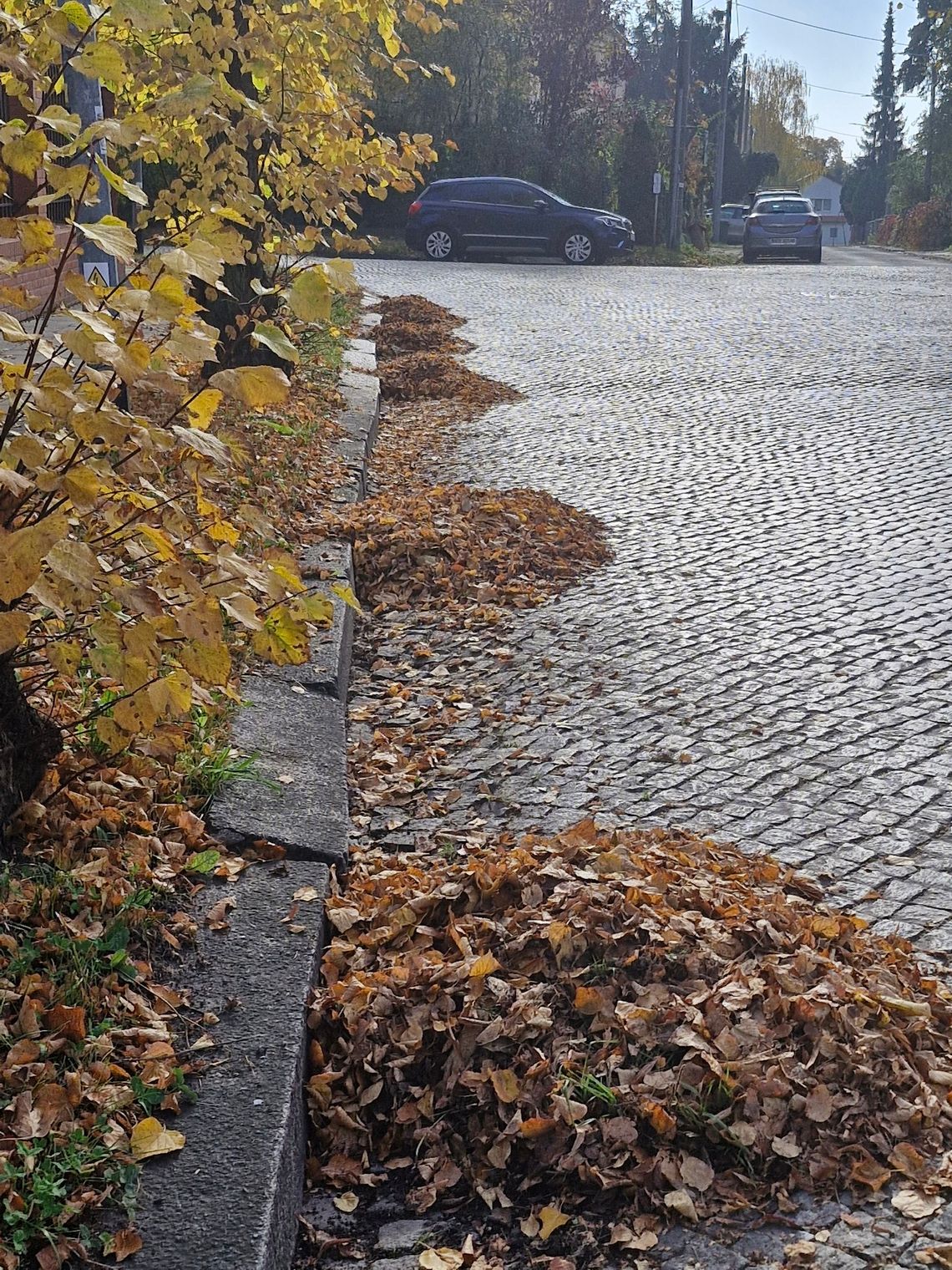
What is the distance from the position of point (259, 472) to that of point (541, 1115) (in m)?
4.72

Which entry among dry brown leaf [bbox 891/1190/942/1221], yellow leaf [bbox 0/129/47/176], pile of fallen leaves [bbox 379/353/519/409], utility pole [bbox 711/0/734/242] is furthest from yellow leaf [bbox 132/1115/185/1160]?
utility pole [bbox 711/0/734/242]

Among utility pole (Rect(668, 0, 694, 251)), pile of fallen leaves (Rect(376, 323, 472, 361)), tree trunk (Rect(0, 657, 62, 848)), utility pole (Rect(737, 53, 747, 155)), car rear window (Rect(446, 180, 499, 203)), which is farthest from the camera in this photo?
utility pole (Rect(737, 53, 747, 155))

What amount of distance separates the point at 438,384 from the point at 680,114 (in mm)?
24769

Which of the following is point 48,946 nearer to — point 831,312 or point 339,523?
point 339,523

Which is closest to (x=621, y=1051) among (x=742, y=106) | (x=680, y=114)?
(x=680, y=114)

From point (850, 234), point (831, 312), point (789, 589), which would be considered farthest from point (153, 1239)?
point (850, 234)

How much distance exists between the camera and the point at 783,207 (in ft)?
109

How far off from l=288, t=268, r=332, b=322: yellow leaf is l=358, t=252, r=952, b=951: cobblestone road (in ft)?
6.50

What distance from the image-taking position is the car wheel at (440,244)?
26.3 metres

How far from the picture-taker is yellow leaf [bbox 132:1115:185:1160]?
2.17m

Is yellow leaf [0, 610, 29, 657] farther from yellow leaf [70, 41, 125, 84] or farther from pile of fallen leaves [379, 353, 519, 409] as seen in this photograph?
pile of fallen leaves [379, 353, 519, 409]

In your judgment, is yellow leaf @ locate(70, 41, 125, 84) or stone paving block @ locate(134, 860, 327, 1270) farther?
yellow leaf @ locate(70, 41, 125, 84)

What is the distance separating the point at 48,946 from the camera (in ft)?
8.43

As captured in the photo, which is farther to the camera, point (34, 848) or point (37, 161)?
point (34, 848)
